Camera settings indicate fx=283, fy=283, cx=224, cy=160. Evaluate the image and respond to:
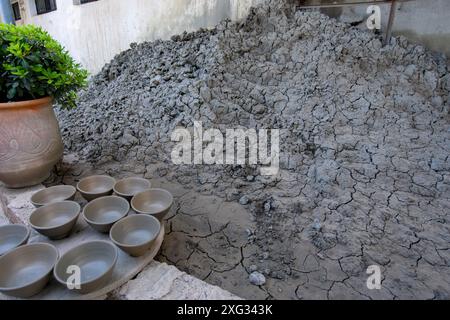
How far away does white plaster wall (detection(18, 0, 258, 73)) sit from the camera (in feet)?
11.6

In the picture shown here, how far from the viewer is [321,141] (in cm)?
232

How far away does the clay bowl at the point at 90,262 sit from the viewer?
3.74ft

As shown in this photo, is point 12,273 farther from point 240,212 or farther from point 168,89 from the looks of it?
point 168,89

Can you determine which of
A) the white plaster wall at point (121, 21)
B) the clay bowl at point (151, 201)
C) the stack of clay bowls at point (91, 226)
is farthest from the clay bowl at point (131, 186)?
the white plaster wall at point (121, 21)

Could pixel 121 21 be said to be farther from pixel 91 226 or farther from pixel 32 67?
pixel 91 226

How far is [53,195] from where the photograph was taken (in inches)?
68.7

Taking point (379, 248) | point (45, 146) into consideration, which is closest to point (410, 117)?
point (379, 248)

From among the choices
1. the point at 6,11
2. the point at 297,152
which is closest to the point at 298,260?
the point at 297,152

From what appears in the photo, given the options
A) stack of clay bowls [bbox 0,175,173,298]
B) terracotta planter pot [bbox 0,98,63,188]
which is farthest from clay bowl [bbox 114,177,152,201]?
terracotta planter pot [bbox 0,98,63,188]

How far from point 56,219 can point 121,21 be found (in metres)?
3.93

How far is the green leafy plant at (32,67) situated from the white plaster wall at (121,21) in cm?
206

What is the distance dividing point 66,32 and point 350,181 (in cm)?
602

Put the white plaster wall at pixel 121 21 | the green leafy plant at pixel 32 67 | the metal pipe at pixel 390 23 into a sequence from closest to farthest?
the green leafy plant at pixel 32 67, the metal pipe at pixel 390 23, the white plaster wall at pixel 121 21

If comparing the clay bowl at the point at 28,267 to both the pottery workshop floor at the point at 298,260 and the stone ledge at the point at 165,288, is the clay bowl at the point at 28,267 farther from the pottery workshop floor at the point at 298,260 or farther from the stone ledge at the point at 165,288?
the pottery workshop floor at the point at 298,260
